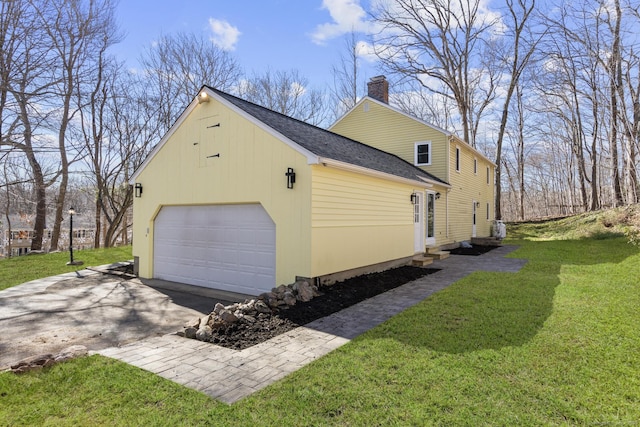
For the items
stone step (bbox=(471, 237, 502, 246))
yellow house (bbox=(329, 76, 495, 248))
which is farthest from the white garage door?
stone step (bbox=(471, 237, 502, 246))

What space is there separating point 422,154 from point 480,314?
34.0 ft

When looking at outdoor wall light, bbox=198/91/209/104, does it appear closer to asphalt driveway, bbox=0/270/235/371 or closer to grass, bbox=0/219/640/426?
asphalt driveway, bbox=0/270/235/371

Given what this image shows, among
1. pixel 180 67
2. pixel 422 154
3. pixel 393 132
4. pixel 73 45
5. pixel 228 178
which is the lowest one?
pixel 228 178

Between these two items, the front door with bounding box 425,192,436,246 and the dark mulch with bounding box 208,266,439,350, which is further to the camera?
the front door with bounding box 425,192,436,246

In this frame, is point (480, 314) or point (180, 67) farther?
point (180, 67)

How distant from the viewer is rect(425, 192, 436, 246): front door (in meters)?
13.0

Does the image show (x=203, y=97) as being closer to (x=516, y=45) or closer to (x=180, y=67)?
(x=180, y=67)

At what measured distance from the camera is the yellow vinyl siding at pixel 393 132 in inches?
563

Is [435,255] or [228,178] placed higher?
[228,178]

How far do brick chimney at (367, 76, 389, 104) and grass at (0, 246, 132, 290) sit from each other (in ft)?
43.8

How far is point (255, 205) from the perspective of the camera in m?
7.96

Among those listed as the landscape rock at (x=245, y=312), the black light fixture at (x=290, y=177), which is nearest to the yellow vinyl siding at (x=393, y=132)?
the black light fixture at (x=290, y=177)

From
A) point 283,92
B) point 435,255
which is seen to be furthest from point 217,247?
point 283,92

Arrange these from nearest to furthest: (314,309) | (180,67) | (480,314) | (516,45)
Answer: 1. (480,314)
2. (314,309)
3. (180,67)
4. (516,45)
